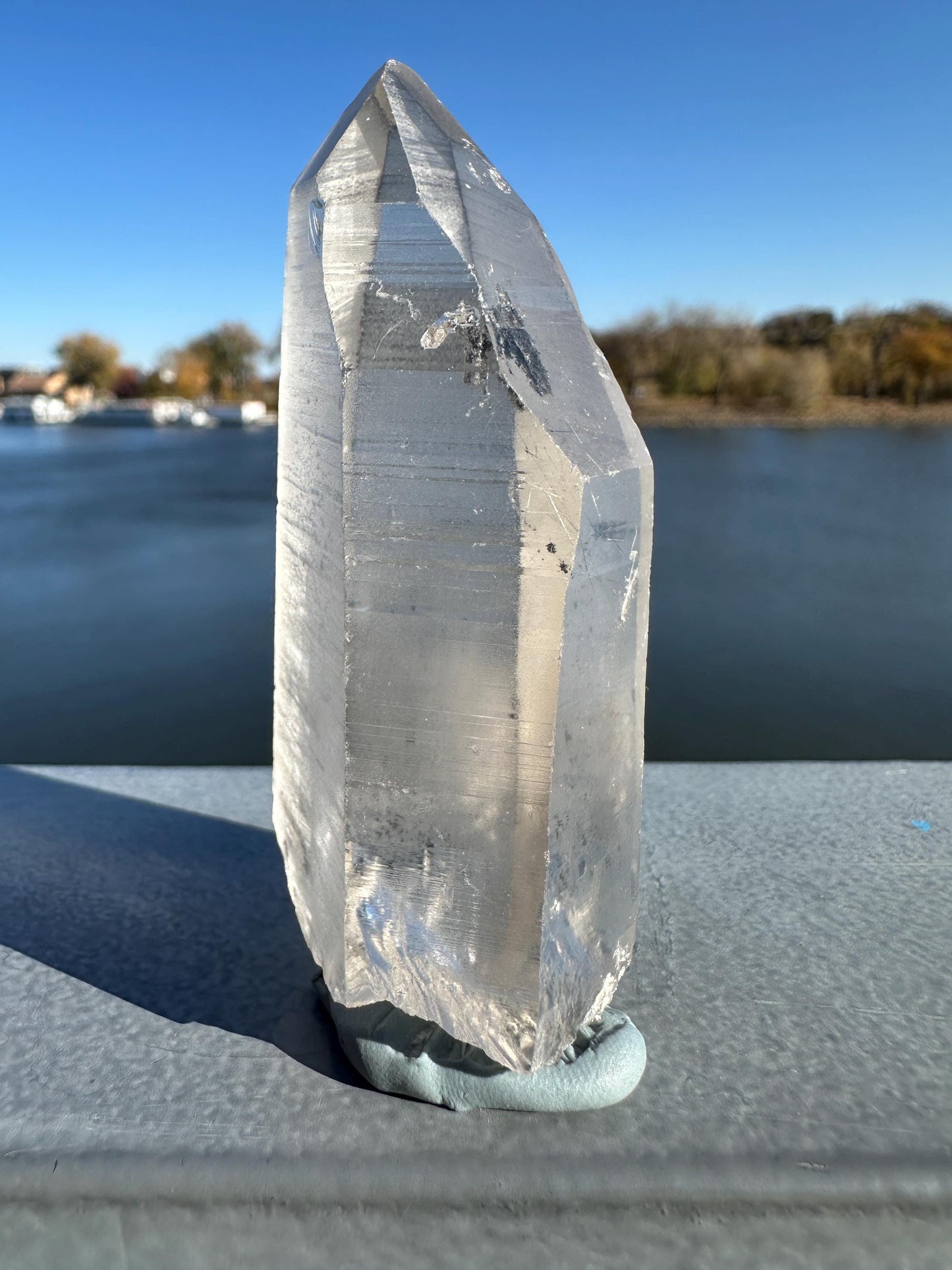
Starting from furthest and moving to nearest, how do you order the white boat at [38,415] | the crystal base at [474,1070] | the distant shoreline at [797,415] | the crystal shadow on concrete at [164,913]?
the white boat at [38,415], the distant shoreline at [797,415], the crystal shadow on concrete at [164,913], the crystal base at [474,1070]

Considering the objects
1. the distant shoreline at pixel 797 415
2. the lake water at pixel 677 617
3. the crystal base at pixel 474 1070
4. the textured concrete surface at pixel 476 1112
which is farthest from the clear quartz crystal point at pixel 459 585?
the distant shoreline at pixel 797 415

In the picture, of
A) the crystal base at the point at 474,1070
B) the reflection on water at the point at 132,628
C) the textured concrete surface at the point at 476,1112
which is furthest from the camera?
the reflection on water at the point at 132,628

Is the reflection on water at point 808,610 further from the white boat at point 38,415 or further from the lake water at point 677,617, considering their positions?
the white boat at point 38,415

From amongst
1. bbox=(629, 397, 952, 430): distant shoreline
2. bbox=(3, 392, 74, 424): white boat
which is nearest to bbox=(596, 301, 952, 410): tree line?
bbox=(629, 397, 952, 430): distant shoreline

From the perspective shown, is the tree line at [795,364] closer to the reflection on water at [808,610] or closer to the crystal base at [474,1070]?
the reflection on water at [808,610]

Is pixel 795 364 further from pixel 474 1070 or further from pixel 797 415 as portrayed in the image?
pixel 474 1070

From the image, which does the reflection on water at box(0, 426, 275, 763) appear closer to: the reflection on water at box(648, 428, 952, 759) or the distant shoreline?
the reflection on water at box(648, 428, 952, 759)

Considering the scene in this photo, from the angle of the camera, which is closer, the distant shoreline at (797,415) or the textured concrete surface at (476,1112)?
the textured concrete surface at (476,1112)

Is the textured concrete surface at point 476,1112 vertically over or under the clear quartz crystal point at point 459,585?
under
